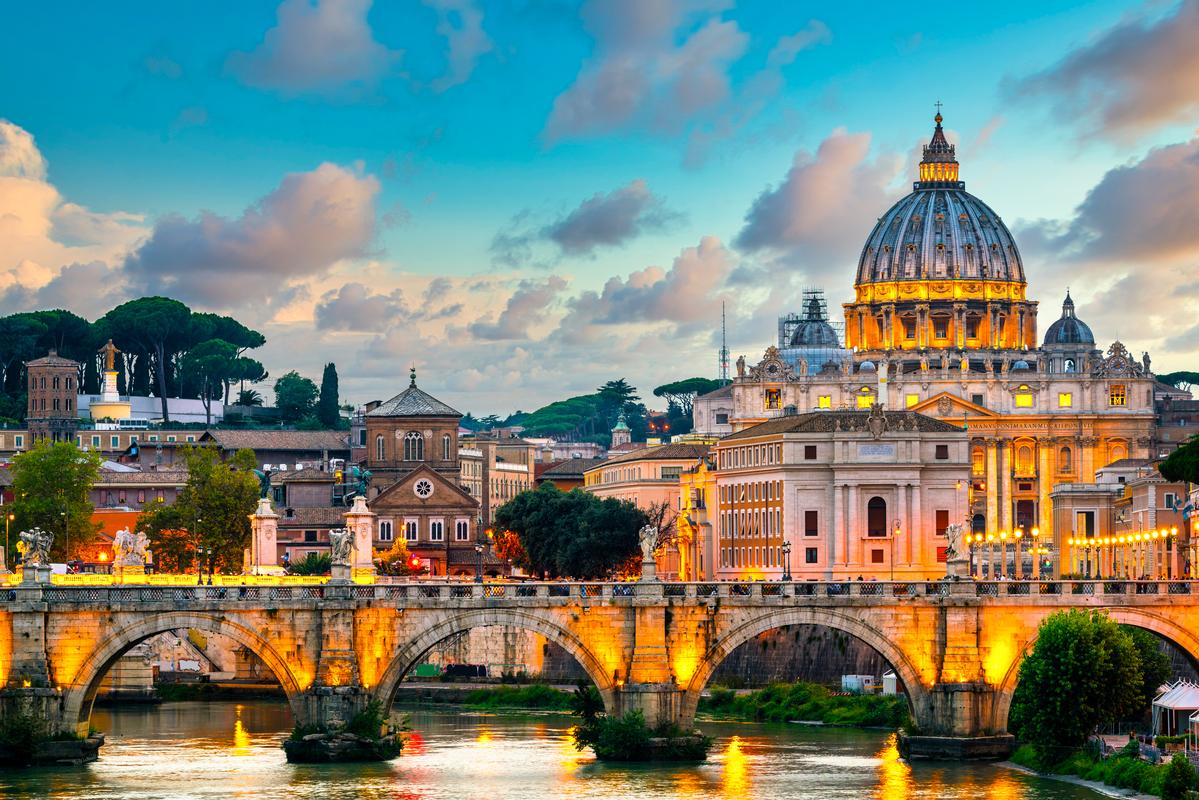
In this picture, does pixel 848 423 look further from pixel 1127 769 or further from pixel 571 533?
pixel 1127 769

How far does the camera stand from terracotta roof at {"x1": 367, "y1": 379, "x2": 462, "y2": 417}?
154 m

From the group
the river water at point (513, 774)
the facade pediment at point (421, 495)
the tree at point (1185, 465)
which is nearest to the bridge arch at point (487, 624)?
the river water at point (513, 774)

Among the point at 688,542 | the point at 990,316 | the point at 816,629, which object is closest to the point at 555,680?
the point at 816,629

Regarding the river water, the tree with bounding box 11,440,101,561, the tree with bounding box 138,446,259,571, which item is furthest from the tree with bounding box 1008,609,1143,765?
the tree with bounding box 11,440,101,561

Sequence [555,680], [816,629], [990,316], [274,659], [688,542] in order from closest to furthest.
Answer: [274,659] → [816,629] → [555,680] → [688,542] → [990,316]

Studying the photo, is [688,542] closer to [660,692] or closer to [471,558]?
[471,558]

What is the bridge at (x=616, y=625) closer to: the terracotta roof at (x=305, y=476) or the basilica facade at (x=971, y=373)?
the basilica facade at (x=971, y=373)

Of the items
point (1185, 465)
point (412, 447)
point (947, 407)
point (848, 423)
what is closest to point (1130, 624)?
point (1185, 465)

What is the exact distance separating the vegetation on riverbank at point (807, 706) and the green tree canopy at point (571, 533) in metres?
30.1

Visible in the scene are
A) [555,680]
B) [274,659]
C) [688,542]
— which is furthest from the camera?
[688,542]

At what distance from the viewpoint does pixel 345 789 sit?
6862cm

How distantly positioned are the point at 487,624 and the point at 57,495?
198 ft

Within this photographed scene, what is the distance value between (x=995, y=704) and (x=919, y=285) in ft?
394

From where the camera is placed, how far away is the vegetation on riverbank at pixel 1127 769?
61062mm
